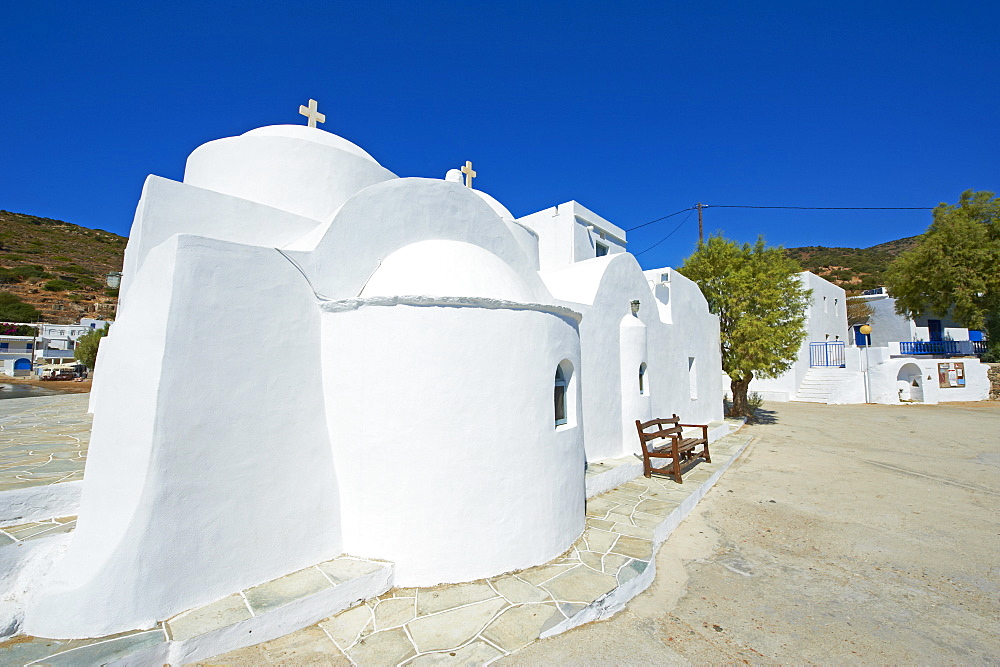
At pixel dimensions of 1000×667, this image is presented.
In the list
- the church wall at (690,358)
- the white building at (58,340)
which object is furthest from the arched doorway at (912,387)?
the white building at (58,340)

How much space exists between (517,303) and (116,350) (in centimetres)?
356

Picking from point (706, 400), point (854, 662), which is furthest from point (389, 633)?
point (706, 400)

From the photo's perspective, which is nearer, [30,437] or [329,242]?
[329,242]

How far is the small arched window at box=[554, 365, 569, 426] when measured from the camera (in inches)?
219

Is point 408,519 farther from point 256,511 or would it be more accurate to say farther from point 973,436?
point 973,436

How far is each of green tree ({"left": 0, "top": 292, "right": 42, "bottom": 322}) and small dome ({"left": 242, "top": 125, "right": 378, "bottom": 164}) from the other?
57.4 m

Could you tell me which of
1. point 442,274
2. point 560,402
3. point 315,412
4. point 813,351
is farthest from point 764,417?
point 315,412

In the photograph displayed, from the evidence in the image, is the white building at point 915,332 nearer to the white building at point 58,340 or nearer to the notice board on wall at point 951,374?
the notice board on wall at point 951,374

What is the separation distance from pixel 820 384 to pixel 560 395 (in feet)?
73.2

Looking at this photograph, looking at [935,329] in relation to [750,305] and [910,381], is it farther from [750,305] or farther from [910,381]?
[750,305]

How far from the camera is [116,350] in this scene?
387 cm

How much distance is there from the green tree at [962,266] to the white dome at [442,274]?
90.1 ft

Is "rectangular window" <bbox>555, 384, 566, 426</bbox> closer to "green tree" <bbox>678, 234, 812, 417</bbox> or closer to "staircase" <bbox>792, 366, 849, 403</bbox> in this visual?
"green tree" <bbox>678, 234, 812, 417</bbox>

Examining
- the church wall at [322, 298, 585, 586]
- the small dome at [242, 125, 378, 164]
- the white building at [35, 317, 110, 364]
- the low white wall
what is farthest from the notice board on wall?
the white building at [35, 317, 110, 364]
